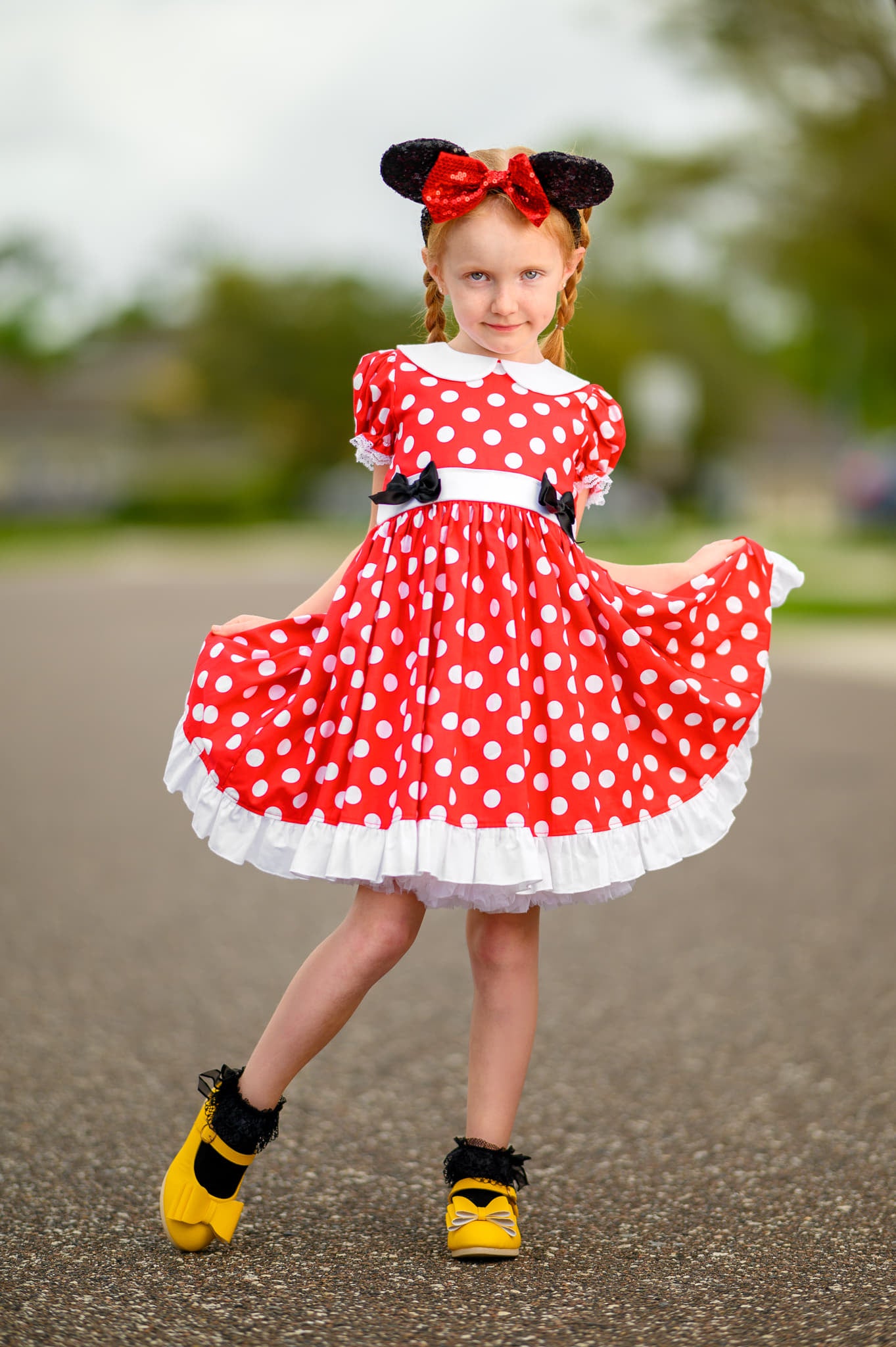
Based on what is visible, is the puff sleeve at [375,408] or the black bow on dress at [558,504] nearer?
the black bow on dress at [558,504]

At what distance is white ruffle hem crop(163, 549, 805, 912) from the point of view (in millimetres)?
2377

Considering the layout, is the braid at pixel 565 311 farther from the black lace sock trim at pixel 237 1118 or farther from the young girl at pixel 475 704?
the black lace sock trim at pixel 237 1118

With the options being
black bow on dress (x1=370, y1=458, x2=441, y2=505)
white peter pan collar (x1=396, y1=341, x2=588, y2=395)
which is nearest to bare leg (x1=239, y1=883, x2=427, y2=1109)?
black bow on dress (x1=370, y1=458, x2=441, y2=505)

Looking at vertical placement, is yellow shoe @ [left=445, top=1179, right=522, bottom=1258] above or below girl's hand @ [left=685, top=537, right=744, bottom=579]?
below

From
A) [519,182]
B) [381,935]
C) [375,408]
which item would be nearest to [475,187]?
[519,182]

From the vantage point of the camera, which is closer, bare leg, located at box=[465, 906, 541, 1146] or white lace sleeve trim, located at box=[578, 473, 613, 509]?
bare leg, located at box=[465, 906, 541, 1146]

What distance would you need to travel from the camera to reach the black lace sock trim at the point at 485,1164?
2.54 m

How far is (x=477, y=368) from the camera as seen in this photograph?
2.68 meters

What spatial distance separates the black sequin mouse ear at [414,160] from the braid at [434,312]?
5.6 inches

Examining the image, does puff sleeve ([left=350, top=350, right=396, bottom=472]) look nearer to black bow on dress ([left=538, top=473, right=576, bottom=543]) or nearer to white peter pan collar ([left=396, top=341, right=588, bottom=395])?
white peter pan collar ([left=396, top=341, right=588, bottom=395])

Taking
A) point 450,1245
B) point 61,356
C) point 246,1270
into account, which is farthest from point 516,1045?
point 61,356

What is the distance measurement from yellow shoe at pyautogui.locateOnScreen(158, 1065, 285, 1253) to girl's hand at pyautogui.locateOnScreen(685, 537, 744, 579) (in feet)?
3.60

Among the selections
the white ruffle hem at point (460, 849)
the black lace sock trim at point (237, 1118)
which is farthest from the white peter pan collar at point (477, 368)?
the black lace sock trim at point (237, 1118)

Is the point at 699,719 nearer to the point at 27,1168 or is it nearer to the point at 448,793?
the point at 448,793
